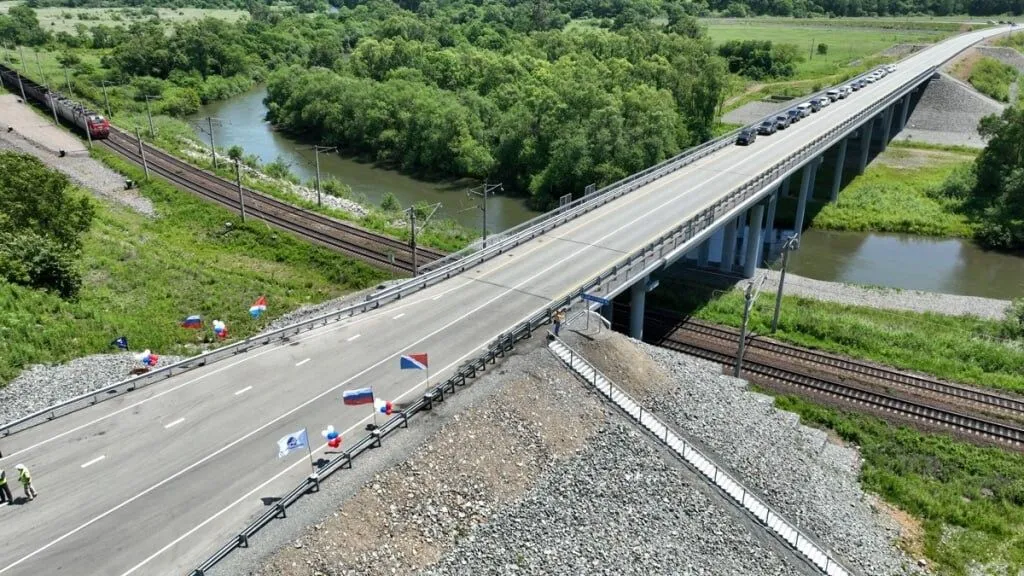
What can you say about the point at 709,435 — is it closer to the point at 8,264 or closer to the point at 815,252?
the point at 8,264

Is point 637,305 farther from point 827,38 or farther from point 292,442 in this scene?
point 827,38

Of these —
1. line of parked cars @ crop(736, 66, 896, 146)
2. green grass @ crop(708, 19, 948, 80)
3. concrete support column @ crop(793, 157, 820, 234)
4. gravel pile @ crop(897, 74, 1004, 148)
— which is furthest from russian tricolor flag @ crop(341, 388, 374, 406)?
green grass @ crop(708, 19, 948, 80)

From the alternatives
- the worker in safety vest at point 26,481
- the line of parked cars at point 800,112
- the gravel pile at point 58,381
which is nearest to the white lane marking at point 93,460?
the worker in safety vest at point 26,481

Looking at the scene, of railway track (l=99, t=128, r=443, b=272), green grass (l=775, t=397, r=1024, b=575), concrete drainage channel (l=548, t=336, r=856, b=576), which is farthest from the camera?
railway track (l=99, t=128, r=443, b=272)

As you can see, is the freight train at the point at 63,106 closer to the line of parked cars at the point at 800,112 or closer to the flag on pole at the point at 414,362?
the line of parked cars at the point at 800,112

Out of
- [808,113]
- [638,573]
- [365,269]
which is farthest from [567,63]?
[638,573]

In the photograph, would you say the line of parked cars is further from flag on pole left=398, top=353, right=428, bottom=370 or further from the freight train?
the freight train
